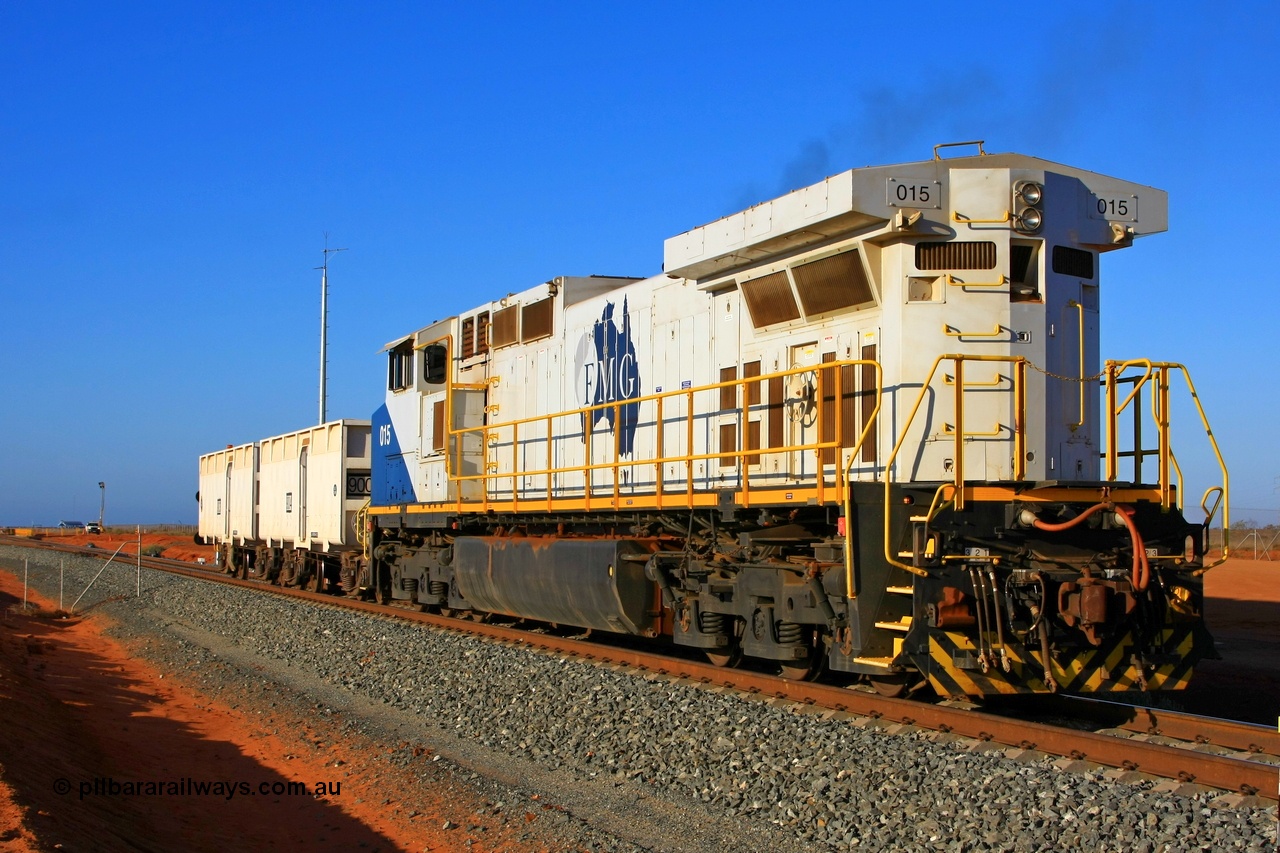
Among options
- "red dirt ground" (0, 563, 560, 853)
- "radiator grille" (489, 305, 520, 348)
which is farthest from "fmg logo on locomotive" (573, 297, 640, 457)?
"red dirt ground" (0, 563, 560, 853)

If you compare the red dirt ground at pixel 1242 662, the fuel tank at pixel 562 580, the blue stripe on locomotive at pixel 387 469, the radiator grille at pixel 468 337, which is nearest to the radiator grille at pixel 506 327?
the radiator grille at pixel 468 337

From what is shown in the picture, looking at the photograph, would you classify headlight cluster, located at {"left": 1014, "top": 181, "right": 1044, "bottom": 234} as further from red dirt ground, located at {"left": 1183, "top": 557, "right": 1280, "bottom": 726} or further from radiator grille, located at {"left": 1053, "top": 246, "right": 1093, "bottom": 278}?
red dirt ground, located at {"left": 1183, "top": 557, "right": 1280, "bottom": 726}

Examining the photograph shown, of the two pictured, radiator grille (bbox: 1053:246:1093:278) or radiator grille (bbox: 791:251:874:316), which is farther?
radiator grille (bbox: 791:251:874:316)

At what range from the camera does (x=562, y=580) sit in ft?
41.3

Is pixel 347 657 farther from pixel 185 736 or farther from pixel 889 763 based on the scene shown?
pixel 889 763

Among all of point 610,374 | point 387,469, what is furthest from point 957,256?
point 387,469

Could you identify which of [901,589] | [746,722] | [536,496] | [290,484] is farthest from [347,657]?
[290,484]

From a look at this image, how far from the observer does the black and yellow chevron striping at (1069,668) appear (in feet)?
27.2

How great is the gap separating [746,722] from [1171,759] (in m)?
2.92

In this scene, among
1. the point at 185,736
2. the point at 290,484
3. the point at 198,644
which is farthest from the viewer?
the point at 290,484

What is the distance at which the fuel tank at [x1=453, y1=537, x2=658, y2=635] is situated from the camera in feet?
38.1

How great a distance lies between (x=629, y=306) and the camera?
514 inches

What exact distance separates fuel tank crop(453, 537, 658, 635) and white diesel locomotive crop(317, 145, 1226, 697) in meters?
0.05
